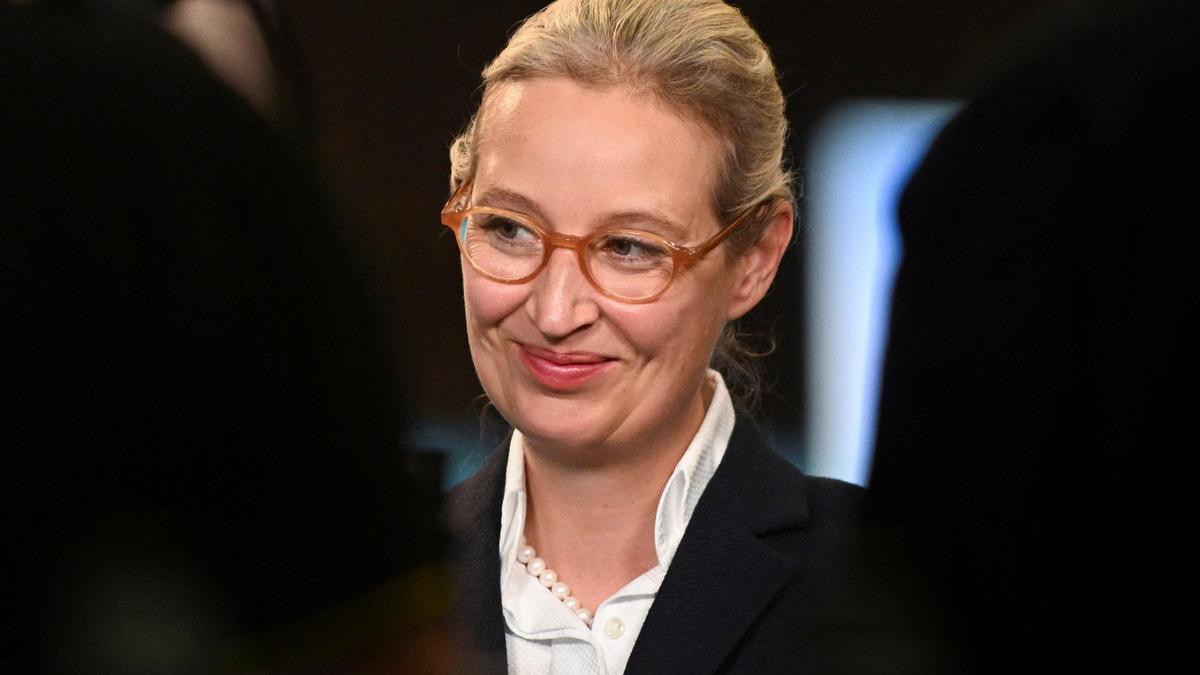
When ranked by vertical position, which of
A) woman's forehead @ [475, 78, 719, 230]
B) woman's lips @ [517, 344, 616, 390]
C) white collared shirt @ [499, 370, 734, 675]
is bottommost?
white collared shirt @ [499, 370, 734, 675]

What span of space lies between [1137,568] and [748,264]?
2.53 feet

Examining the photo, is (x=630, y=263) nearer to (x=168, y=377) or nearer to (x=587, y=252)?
(x=587, y=252)

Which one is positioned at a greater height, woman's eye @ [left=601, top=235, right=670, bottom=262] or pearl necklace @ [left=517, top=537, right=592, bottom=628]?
woman's eye @ [left=601, top=235, right=670, bottom=262]

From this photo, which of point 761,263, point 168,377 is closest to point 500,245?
point 761,263

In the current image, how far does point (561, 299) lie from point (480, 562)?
0.27 m

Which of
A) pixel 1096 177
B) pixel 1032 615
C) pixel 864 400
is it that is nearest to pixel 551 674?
pixel 864 400

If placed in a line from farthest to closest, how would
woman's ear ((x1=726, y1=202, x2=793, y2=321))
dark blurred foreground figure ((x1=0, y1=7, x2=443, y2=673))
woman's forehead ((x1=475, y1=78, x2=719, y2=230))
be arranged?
woman's ear ((x1=726, y1=202, x2=793, y2=321)) → woman's forehead ((x1=475, y1=78, x2=719, y2=230)) → dark blurred foreground figure ((x1=0, y1=7, x2=443, y2=673))

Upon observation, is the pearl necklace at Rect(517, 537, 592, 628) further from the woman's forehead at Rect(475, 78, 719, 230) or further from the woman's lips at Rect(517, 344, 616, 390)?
the woman's forehead at Rect(475, 78, 719, 230)

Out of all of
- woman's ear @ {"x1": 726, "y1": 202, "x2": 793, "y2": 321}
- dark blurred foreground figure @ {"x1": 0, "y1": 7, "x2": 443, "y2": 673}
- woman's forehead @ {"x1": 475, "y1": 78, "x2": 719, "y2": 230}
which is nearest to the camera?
dark blurred foreground figure @ {"x1": 0, "y1": 7, "x2": 443, "y2": 673}

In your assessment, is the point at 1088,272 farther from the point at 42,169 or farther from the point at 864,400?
the point at 864,400

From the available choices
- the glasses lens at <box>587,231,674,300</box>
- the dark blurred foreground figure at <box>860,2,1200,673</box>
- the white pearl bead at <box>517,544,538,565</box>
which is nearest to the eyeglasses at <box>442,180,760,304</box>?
the glasses lens at <box>587,231,674,300</box>

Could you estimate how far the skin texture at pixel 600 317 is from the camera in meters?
1.21

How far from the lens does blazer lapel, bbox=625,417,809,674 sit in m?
1.24

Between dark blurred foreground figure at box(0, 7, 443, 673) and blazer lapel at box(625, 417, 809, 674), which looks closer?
dark blurred foreground figure at box(0, 7, 443, 673)
